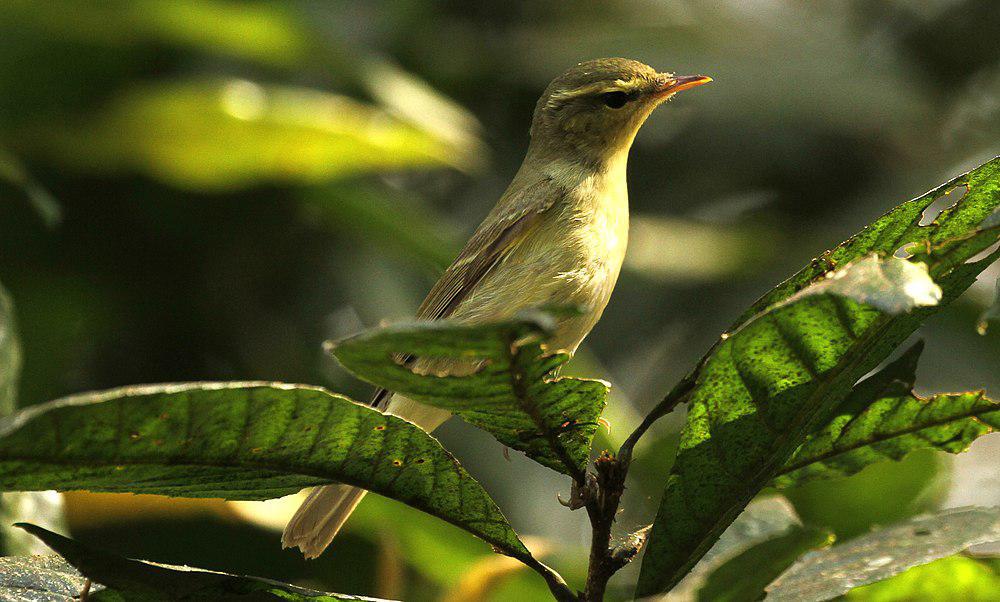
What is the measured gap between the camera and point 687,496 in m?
1.24

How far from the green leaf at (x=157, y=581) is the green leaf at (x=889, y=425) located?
0.58 meters

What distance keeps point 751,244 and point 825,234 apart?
29 cm

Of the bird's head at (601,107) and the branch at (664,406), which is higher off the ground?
the bird's head at (601,107)

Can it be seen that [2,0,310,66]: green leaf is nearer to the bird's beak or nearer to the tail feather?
the bird's beak

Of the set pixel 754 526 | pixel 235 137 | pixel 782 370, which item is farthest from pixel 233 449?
pixel 235 137

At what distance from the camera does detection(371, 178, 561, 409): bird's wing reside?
2816 millimetres

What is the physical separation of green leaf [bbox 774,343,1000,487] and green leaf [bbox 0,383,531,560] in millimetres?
387

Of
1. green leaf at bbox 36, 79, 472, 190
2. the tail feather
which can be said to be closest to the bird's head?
green leaf at bbox 36, 79, 472, 190

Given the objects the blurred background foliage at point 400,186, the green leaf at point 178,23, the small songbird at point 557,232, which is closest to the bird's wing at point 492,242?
the small songbird at point 557,232

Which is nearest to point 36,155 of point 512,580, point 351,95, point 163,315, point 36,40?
point 36,40

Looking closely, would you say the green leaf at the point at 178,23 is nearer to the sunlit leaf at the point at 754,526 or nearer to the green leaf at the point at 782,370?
the sunlit leaf at the point at 754,526

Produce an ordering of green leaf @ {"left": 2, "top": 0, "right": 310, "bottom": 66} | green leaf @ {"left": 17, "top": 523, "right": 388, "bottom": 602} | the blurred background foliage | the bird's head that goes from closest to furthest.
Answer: green leaf @ {"left": 17, "top": 523, "right": 388, "bottom": 602} < the blurred background foliage < the bird's head < green leaf @ {"left": 2, "top": 0, "right": 310, "bottom": 66}

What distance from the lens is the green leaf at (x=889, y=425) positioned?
4.40 ft

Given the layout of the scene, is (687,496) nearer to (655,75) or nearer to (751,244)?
(655,75)
